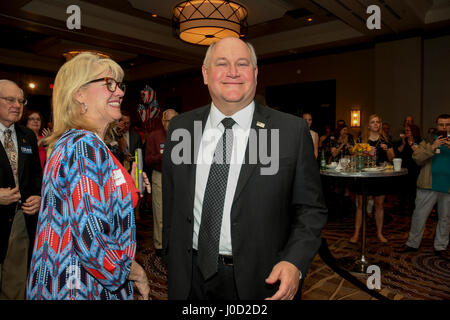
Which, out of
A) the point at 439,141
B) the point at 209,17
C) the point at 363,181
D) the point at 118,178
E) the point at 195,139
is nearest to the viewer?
the point at 118,178

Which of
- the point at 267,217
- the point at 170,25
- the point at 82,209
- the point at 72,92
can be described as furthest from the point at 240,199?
the point at 170,25

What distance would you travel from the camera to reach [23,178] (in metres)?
2.49

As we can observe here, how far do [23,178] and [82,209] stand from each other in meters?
1.74

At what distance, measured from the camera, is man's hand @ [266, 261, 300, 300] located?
1.16 metres

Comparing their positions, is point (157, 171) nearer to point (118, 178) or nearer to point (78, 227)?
point (118, 178)

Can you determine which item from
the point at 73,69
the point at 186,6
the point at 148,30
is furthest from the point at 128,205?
the point at 148,30

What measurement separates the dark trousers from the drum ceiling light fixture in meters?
4.99

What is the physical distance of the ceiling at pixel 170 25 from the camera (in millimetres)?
6605

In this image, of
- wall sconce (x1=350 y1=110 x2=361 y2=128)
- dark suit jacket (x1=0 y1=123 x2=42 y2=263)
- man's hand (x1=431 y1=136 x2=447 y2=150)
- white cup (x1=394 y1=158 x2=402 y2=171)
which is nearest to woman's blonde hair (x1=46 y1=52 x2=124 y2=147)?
dark suit jacket (x1=0 y1=123 x2=42 y2=263)

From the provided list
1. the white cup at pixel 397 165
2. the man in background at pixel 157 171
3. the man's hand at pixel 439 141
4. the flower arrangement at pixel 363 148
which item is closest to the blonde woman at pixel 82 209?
the man in background at pixel 157 171

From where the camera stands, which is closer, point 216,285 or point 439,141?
point 216,285

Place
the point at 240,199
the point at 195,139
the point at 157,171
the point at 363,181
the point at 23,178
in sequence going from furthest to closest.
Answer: the point at 157,171
the point at 363,181
the point at 23,178
the point at 195,139
the point at 240,199

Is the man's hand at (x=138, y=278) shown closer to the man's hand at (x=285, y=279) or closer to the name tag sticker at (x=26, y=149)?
the man's hand at (x=285, y=279)

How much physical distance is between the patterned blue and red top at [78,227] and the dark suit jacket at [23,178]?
1.43 metres
